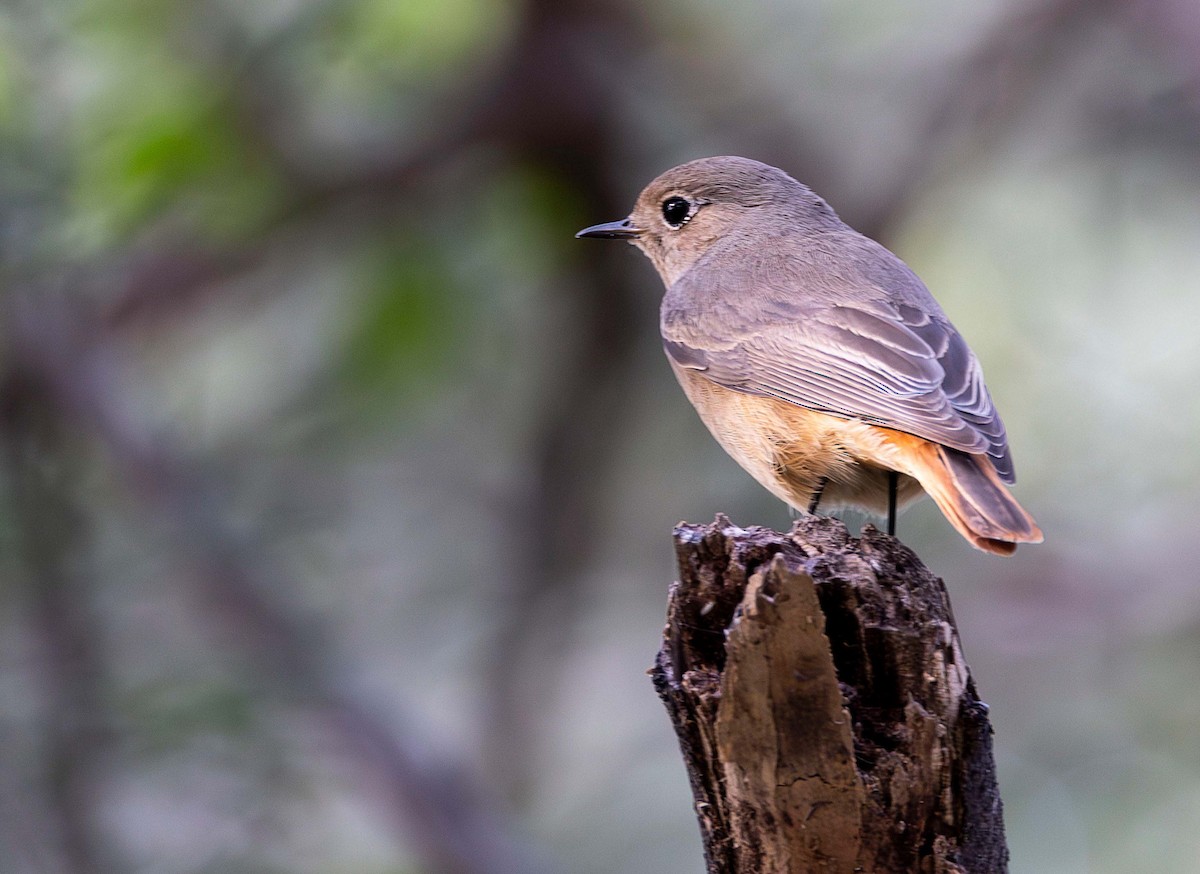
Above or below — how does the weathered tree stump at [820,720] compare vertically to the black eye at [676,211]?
below

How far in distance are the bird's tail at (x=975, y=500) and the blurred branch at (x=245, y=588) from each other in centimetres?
326

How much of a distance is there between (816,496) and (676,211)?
60.0 inches

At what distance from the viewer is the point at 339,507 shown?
6164mm

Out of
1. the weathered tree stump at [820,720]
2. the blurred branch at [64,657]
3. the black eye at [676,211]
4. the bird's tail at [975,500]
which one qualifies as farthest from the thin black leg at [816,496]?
the blurred branch at [64,657]

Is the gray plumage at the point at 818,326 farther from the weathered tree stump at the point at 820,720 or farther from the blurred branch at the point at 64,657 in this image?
the blurred branch at the point at 64,657

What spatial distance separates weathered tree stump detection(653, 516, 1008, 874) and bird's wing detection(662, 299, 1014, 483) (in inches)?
34.5

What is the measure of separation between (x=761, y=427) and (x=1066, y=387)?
349 centimetres

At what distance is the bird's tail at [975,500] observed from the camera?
304 cm

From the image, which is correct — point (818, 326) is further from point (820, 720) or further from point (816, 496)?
point (820, 720)

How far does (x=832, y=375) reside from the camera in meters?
3.76

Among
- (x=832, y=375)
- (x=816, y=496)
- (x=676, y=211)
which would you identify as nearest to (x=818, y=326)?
(x=832, y=375)

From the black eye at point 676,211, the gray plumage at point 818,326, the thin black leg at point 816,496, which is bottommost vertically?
the thin black leg at point 816,496

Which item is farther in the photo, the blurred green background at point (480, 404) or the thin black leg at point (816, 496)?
the blurred green background at point (480, 404)

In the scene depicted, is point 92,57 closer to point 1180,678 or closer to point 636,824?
point 636,824
